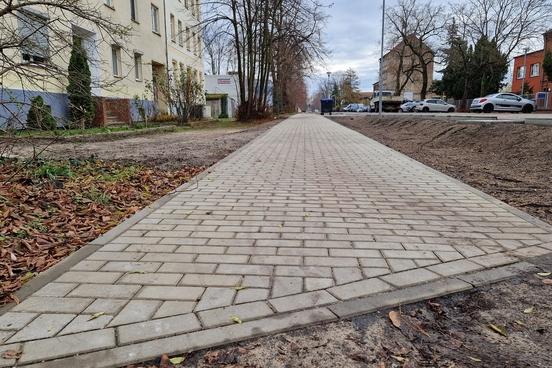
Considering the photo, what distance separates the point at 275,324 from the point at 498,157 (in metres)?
8.19

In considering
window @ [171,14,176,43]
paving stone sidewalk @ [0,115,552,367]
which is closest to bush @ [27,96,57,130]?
paving stone sidewalk @ [0,115,552,367]

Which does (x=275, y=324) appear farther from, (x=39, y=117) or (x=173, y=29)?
(x=173, y=29)

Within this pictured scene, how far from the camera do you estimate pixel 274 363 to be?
6.96 feet

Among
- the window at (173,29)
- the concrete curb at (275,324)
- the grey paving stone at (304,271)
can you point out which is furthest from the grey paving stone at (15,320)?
the window at (173,29)

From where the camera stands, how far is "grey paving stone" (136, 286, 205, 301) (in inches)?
108

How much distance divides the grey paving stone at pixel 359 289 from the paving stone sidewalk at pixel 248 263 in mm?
14

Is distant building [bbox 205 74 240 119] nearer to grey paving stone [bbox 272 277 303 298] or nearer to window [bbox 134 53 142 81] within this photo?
window [bbox 134 53 142 81]

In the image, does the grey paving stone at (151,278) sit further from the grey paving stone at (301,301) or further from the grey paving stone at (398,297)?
the grey paving stone at (398,297)

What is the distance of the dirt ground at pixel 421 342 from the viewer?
83.8 inches

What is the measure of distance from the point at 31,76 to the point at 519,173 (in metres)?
7.44

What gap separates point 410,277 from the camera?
3029mm

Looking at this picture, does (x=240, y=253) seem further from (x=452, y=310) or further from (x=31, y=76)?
(x=31, y=76)

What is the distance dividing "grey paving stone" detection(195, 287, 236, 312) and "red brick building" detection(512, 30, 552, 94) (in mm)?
53938

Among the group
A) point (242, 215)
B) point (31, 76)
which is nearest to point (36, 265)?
point (242, 215)
